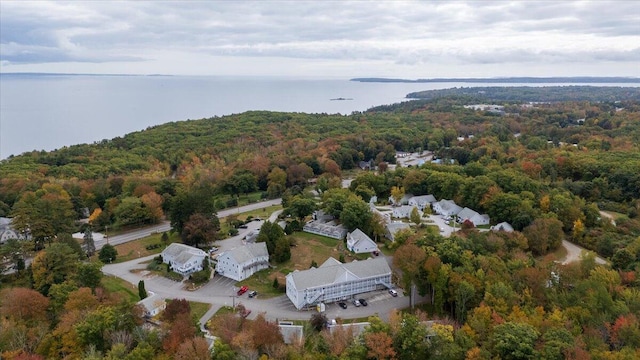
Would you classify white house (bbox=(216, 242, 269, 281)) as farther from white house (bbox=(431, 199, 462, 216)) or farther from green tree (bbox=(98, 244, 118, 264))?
white house (bbox=(431, 199, 462, 216))

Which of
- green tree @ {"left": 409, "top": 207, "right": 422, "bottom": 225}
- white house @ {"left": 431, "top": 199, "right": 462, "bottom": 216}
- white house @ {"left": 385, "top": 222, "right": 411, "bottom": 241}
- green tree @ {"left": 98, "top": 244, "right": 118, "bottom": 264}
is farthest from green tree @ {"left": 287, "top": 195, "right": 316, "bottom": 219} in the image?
green tree @ {"left": 98, "top": 244, "right": 118, "bottom": 264}

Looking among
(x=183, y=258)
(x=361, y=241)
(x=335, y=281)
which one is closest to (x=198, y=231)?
(x=183, y=258)

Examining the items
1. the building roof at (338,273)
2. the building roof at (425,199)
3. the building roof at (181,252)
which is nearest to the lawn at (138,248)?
the building roof at (181,252)

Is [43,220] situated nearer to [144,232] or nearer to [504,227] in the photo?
[144,232]

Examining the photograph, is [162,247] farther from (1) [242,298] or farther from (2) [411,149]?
(2) [411,149]

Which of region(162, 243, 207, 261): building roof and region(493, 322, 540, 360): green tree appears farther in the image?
region(162, 243, 207, 261): building roof

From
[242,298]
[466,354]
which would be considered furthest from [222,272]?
[466,354]

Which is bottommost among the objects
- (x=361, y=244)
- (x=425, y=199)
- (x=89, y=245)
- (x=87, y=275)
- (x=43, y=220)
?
(x=361, y=244)
